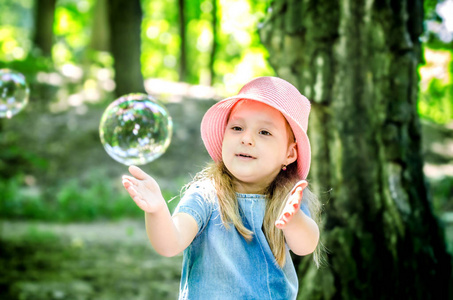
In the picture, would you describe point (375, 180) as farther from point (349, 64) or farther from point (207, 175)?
point (207, 175)

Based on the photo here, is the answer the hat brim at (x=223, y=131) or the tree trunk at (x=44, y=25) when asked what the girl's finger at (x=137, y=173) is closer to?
the hat brim at (x=223, y=131)

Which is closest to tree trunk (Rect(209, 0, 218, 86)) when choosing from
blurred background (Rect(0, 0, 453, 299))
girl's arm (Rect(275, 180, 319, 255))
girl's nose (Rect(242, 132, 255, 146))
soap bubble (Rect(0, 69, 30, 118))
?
blurred background (Rect(0, 0, 453, 299))

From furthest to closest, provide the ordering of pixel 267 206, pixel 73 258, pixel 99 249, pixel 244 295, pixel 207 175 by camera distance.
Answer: pixel 99 249 < pixel 73 258 < pixel 207 175 < pixel 267 206 < pixel 244 295

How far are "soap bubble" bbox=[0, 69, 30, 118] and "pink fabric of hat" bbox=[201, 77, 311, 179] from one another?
2853mm

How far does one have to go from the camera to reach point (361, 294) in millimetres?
3211

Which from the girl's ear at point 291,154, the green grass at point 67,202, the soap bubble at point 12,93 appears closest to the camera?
the girl's ear at point 291,154

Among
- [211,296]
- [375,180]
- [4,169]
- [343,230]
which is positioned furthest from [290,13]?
[4,169]

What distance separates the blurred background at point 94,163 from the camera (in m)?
4.97

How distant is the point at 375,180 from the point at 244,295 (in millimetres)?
1779

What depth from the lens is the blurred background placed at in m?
4.97

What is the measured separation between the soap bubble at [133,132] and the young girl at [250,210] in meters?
1.17

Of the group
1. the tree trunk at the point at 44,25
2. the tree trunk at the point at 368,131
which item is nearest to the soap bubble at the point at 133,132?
the tree trunk at the point at 368,131

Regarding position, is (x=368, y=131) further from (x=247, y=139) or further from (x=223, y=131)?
(x=247, y=139)

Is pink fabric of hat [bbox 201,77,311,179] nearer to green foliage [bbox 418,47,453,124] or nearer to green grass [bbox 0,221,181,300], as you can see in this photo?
green grass [bbox 0,221,181,300]
